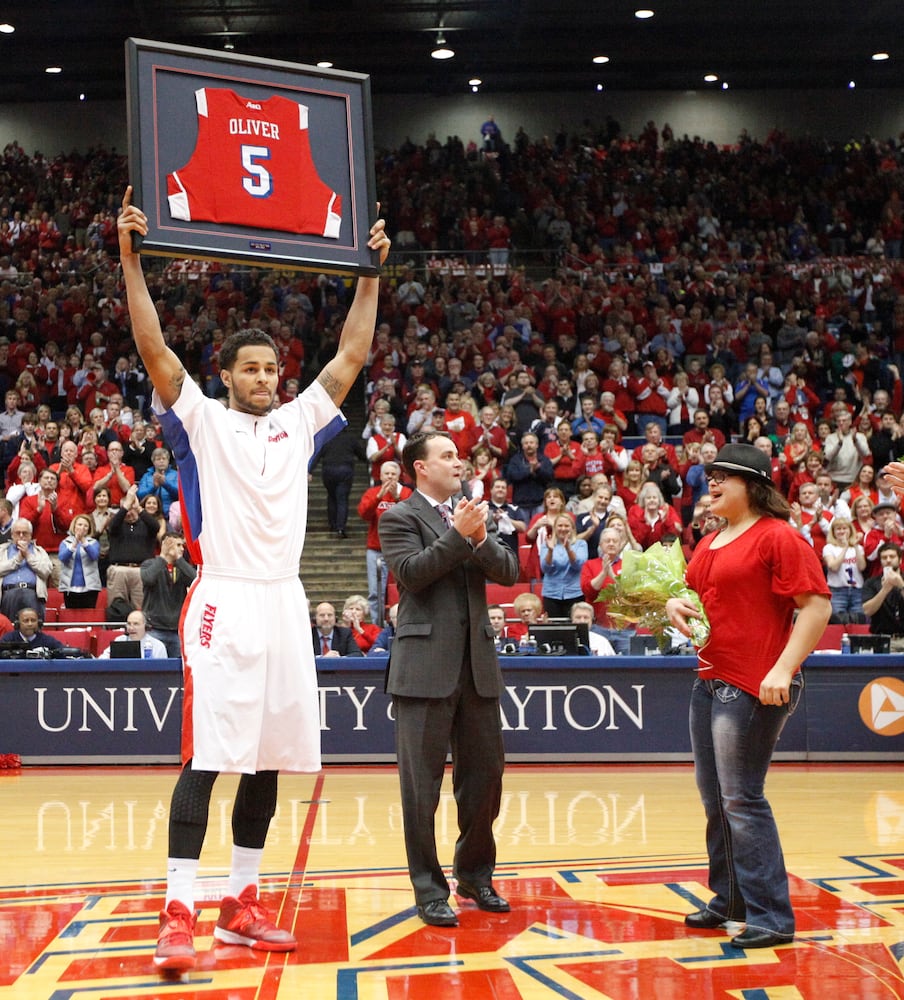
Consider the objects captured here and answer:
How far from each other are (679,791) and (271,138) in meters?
5.46

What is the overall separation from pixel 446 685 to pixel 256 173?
2130mm

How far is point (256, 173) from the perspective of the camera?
4.64 metres

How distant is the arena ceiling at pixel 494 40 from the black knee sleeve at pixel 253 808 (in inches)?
767

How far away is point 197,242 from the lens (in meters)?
4.39

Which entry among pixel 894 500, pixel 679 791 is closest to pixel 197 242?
pixel 679 791

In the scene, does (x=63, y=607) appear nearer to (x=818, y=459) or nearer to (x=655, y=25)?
(x=818, y=459)

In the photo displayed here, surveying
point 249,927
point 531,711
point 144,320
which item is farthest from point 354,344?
point 531,711

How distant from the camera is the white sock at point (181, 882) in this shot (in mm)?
4250

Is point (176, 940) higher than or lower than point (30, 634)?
lower

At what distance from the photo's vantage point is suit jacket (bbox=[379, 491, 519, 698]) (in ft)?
16.4

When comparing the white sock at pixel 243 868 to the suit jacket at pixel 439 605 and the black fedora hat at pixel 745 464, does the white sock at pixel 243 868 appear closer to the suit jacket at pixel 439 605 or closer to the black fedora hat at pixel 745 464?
the suit jacket at pixel 439 605

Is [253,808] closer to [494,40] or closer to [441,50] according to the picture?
[441,50]

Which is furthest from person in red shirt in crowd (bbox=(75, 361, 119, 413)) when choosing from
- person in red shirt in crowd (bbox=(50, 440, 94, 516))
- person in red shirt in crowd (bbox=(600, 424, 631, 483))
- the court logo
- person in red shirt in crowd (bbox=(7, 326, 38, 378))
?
the court logo

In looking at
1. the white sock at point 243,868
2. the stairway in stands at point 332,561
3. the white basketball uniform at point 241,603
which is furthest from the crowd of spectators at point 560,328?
the white basketball uniform at point 241,603
